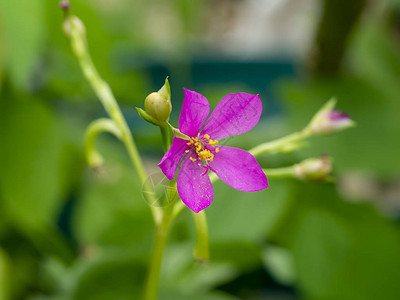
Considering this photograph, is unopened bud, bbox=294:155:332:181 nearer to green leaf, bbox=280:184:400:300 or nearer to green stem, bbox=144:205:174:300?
green stem, bbox=144:205:174:300

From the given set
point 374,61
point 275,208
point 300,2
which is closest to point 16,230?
point 275,208

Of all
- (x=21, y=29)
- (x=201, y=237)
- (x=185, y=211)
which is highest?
(x=21, y=29)

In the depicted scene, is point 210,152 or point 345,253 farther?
point 345,253

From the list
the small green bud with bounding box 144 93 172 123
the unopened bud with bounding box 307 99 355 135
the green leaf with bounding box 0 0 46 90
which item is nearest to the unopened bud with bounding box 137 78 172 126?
the small green bud with bounding box 144 93 172 123

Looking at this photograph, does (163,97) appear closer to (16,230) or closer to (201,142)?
(201,142)

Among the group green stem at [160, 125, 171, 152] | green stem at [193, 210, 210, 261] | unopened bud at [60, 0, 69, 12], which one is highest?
unopened bud at [60, 0, 69, 12]

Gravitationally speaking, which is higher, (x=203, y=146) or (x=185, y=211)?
(x=185, y=211)

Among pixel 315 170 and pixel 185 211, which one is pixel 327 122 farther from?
pixel 185 211

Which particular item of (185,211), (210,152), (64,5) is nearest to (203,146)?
(210,152)
